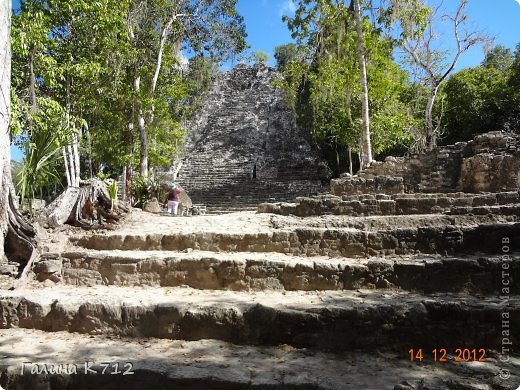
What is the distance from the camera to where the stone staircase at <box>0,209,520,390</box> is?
2.51 meters

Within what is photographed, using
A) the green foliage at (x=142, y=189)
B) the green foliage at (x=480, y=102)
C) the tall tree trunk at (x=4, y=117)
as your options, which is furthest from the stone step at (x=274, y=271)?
the green foliage at (x=480, y=102)

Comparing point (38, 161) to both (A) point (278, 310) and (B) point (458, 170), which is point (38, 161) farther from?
(B) point (458, 170)

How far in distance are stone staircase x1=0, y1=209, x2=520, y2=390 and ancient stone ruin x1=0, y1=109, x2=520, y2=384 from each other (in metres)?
0.01

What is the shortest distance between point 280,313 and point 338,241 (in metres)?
1.59

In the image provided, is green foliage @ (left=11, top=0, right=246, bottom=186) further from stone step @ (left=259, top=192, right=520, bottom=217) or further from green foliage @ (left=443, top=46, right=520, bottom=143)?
green foliage @ (left=443, top=46, right=520, bottom=143)

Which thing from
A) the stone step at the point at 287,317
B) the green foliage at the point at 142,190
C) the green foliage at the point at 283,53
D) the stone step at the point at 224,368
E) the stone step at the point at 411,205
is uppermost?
the green foliage at the point at 283,53

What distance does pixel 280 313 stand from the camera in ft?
9.61

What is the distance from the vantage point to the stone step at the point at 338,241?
3.70 m

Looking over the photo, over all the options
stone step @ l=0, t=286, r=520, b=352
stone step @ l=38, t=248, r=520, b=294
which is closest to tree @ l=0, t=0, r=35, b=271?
stone step @ l=38, t=248, r=520, b=294

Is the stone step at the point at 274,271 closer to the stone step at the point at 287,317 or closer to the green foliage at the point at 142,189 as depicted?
the stone step at the point at 287,317

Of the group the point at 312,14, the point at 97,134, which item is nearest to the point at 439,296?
the point at 312,14

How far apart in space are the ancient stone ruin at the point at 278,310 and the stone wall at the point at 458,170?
2.54m

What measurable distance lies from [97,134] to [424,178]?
10015 mm

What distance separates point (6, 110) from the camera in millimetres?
4633
